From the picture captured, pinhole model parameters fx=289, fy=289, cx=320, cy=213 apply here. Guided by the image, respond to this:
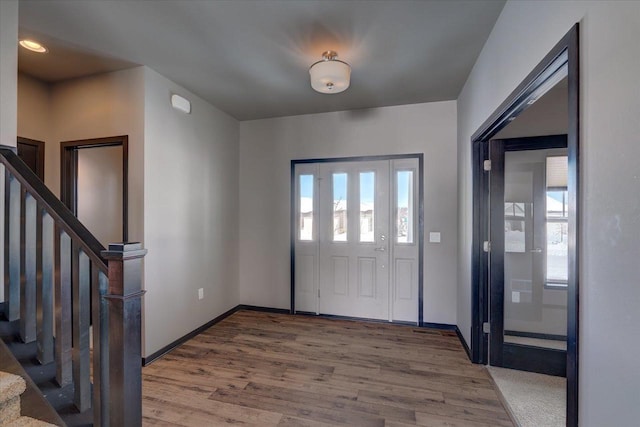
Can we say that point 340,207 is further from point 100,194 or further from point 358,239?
point 100,194

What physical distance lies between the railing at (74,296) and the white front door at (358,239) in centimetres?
279

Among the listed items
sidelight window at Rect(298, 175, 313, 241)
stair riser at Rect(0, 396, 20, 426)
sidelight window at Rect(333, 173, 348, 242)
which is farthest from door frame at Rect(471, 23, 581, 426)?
stair riser at Rect(0, 396, 20, 426)

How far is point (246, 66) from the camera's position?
8.79 ft

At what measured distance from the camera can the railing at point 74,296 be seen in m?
1.19

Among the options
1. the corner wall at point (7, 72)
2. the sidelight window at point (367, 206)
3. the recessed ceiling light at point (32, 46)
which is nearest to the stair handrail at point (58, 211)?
the corner wall at point (7, 72)

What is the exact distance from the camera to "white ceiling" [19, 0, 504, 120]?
191cm

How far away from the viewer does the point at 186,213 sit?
10.5 feet

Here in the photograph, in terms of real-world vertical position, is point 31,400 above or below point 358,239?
below

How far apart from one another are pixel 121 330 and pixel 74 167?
107 inches

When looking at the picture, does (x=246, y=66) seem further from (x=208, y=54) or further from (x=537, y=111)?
(x=537, y=111)

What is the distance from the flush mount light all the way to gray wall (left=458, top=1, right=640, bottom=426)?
138 centimetres
